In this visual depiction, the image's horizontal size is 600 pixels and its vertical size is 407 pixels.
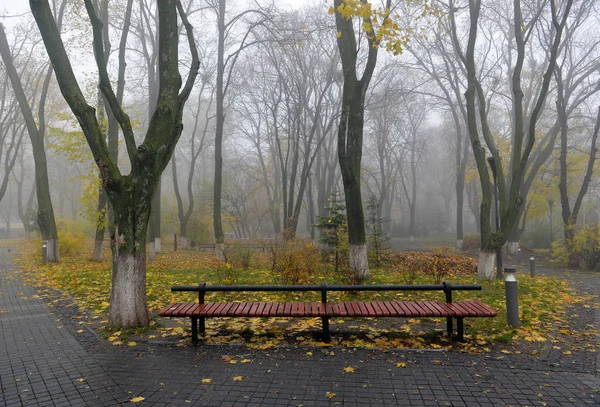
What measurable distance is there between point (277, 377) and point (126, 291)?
2805 millimetres

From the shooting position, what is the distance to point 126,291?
584 centimetres

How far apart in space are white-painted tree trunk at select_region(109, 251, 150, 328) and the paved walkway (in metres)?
0.46

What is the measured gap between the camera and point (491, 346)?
5.14m

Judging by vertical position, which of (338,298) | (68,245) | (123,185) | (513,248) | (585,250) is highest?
(123,185)

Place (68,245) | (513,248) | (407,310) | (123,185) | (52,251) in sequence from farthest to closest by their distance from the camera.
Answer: (513,248)
(68,245)
(52,251)
(123,185)
(407,310)

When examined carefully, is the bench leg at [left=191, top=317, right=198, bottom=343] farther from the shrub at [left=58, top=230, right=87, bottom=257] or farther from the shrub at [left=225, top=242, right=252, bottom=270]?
the shrub at [left=58, top=230, right=87, bottom=257]

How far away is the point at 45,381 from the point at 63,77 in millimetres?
4042

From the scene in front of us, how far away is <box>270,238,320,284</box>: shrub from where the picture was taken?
9.12m

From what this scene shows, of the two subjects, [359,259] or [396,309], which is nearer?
[396,309]

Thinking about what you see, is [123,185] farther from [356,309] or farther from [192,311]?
[356,309]

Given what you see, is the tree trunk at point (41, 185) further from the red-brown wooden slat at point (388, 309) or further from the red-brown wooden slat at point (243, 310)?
the red-brown wooden slat at point (388, 309)

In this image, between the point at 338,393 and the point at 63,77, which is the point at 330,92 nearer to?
the point at 63,77

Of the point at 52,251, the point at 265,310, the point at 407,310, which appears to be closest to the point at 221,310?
the point at 265,310

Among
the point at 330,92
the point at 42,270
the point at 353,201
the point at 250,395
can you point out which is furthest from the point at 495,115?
the point at 250,395
